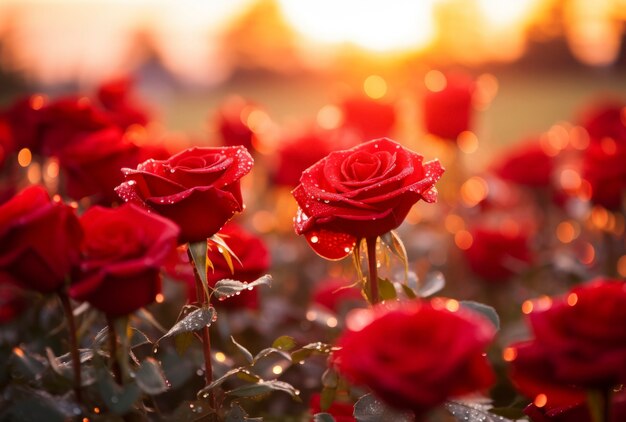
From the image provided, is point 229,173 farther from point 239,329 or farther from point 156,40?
point 156,40

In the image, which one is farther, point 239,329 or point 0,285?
point 239,329

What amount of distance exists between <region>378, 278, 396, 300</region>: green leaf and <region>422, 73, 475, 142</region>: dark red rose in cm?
105

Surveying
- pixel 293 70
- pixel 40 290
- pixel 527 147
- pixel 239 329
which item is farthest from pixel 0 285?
pixel 293 70

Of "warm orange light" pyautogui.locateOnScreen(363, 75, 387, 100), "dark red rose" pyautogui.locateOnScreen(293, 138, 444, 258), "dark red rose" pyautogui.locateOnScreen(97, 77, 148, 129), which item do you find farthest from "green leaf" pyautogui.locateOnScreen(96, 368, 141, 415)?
"warm orange light" pyautogui.locateOnScreen(363, 75, 387, 100)

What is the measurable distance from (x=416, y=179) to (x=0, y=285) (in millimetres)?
811

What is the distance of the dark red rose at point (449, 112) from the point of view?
1.90 meters

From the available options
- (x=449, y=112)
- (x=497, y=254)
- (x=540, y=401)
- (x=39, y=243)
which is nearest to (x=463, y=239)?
(x=497, y=254)

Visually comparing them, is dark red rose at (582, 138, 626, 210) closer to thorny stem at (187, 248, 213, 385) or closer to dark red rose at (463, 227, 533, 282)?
dark red rose at (463, 227, 533, 282)

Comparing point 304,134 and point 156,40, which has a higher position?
point 304,134

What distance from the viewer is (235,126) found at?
1.94 meters

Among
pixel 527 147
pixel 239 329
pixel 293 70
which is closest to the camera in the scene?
pixel 239 329

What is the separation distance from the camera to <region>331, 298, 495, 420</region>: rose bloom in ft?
1.97

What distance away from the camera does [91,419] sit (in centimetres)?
83

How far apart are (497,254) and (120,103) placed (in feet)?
3.15
